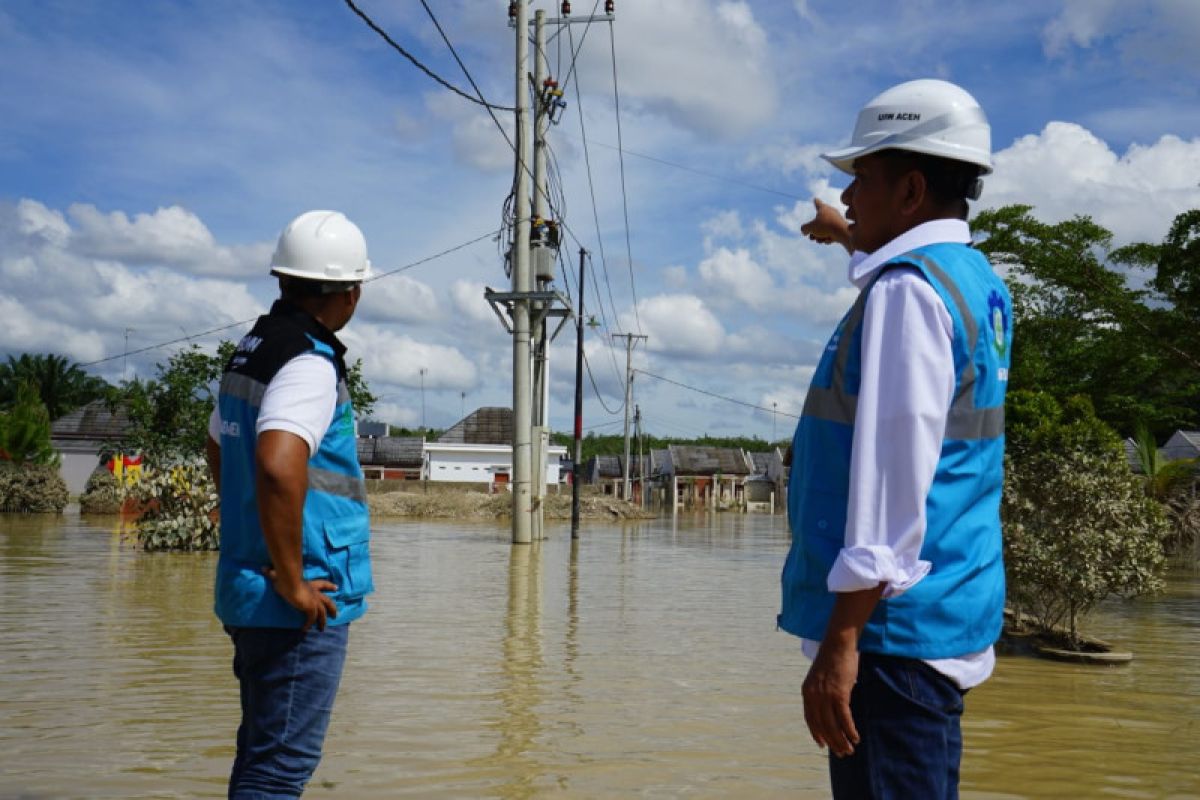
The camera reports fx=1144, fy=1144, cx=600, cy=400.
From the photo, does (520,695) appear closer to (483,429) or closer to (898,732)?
(898,732)

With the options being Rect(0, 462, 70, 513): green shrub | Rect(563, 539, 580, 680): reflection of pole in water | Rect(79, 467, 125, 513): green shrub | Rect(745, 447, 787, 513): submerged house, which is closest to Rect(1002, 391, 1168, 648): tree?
Rect(563, 539, 580, 680): reflection of pole in water

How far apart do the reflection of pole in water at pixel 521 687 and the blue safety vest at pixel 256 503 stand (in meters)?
2.04

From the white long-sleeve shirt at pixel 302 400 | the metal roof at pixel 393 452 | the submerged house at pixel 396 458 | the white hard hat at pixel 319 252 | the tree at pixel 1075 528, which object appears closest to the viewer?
the white long-sleeve shirt at pixel 302 400

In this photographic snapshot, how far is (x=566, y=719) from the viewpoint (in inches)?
235

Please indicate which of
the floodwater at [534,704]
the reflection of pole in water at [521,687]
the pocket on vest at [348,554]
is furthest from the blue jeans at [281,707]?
the reflection of pole in water at [521,687]

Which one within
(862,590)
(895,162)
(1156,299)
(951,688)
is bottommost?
(951,688)

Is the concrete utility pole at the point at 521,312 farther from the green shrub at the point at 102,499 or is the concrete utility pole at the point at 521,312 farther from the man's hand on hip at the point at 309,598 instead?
the man's hand on hip at the point at 309,598

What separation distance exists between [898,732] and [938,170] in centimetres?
109

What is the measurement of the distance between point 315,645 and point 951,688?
1.54m

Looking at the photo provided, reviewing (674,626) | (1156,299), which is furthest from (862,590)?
(1156,299)

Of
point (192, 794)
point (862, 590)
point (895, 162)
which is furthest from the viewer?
point (192, 794)

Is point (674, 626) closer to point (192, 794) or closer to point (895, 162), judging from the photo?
point (192, 794)

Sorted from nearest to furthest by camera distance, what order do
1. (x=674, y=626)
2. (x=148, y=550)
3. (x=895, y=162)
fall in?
(x=895, y=162), (x=674, y=626), (x=148, y=550)

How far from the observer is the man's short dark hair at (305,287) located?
10.1 ft
